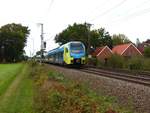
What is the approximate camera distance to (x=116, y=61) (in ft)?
164

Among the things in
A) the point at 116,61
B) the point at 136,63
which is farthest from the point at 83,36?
the point at 136,63

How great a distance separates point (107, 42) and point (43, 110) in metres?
97.6

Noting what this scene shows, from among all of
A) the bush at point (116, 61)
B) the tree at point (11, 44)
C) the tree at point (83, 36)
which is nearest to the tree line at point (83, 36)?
the tree at point (83, 36)

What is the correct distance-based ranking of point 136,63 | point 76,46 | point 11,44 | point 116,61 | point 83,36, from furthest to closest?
point 11,44, point 83,36, point 116,61, point 76,46, point 136,63

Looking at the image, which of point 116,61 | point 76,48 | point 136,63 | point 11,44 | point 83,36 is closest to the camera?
point 136,63

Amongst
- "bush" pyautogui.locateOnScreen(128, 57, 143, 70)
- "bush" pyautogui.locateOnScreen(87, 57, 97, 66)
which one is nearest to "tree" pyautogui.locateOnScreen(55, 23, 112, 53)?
"bush" pyautogui.locateOnScreen(87, 57, 97, 66)

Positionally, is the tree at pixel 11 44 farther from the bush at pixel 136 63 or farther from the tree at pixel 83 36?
the bush at pixel 136 63

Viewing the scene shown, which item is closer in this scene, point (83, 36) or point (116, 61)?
point (116, 61)

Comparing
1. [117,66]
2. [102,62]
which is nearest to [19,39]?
[102,62]

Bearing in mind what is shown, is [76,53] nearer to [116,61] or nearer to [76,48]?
[76,48]

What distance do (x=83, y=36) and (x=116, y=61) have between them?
4545 cm

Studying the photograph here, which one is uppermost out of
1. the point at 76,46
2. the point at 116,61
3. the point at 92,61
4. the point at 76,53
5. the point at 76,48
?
the point at 76,46

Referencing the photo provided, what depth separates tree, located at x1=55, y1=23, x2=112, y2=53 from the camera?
95188 mm

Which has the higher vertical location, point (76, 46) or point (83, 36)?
point (83, 36)
